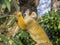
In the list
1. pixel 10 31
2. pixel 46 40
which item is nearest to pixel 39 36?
pixel 46 40

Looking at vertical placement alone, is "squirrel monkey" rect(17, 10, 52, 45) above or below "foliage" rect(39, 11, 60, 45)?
above

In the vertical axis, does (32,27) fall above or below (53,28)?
above

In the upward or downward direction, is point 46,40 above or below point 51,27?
above

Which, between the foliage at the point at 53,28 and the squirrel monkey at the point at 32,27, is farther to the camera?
the foliage at the point at 53,28

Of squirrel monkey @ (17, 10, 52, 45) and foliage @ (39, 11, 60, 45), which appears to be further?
foliage @ (39, 11, 60, 45)

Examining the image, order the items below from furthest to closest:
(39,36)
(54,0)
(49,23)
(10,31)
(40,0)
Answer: (40,0), (54,0), (10,31), (49,23), (39,36)

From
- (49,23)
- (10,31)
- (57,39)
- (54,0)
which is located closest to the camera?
(57,39)

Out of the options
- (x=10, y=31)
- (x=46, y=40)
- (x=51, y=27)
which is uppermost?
(x=46, y=40)

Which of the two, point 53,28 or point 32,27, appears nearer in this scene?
point 32,27

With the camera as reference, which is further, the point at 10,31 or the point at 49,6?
the point at 49,6

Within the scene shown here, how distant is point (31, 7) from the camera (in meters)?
5.02

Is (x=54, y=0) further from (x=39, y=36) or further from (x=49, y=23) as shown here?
(x=39, y=36)

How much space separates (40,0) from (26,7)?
308 millimetres

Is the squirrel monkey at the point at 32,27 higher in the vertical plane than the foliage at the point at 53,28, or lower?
higher
